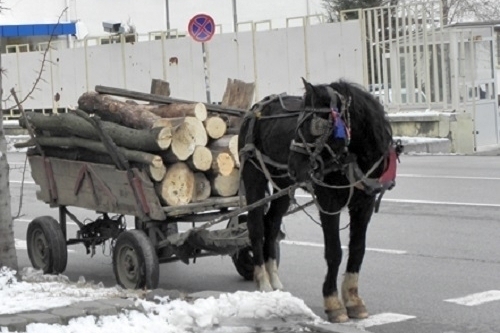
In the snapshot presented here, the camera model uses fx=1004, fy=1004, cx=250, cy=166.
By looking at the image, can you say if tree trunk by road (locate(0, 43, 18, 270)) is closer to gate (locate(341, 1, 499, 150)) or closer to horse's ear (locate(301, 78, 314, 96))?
horse's ear (locate(301, 78, 314, 96))

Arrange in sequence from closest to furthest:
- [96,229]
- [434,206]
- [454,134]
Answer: [96,229] < [434,206] < [454,134]

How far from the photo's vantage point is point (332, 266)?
7945 mm

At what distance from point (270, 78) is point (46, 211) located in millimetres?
14391

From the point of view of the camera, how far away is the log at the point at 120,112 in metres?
9.54

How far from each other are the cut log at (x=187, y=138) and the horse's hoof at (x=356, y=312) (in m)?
2.20

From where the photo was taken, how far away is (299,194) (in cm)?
1723

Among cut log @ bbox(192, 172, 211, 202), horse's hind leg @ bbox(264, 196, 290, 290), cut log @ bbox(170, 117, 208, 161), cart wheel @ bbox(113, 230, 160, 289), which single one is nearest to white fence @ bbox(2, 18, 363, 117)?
cut log @ bbox(192, 172, 211, 202)

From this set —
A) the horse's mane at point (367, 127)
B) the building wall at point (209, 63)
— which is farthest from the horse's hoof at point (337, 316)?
the building wall at point (209, 63)

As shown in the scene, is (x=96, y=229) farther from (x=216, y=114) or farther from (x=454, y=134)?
(x=454, y=134)

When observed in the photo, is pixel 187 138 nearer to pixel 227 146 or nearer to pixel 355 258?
pixel 227 146

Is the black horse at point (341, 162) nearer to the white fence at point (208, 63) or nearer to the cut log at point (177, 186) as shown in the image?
the cut log at point (177, 186)

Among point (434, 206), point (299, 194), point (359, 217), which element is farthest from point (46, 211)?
point (359, 217)

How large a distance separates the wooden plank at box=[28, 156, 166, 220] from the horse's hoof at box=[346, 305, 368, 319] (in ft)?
6.60

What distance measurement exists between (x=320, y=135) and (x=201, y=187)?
2251 mm
